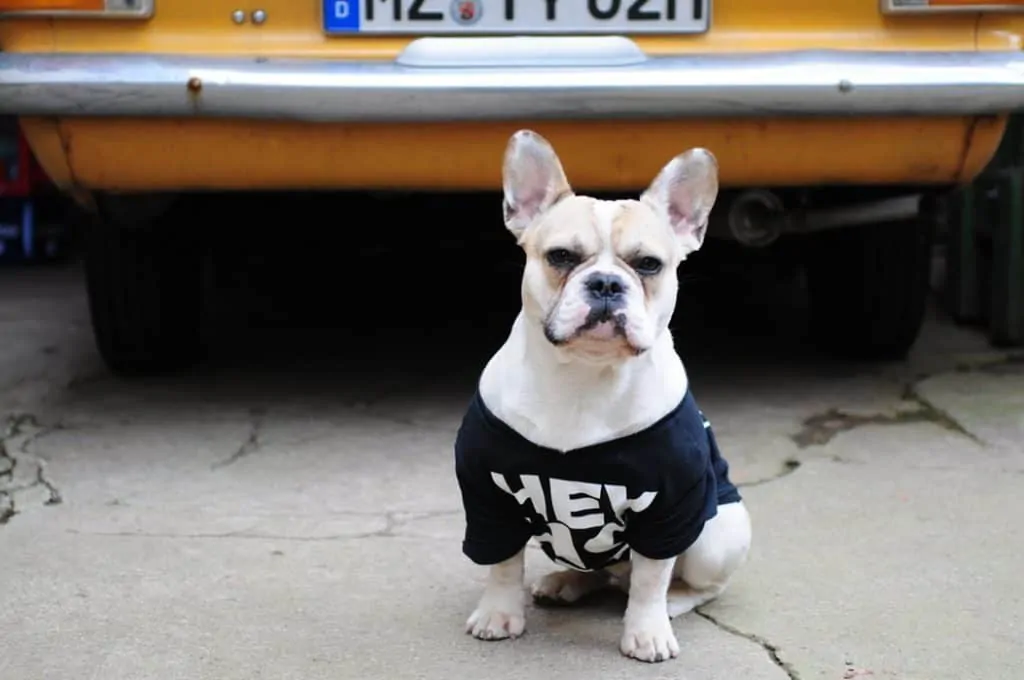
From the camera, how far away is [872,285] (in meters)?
3.75

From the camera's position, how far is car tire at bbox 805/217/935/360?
3.73m

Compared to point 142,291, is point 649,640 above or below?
below

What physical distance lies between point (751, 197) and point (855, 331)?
0.71 meters

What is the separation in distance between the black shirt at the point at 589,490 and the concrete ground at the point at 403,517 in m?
0.17

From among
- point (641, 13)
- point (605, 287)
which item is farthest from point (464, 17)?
point (605, 287)

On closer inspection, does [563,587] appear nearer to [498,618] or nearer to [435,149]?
[498,618]

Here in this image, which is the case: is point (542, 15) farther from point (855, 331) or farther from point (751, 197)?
point (855, 331)

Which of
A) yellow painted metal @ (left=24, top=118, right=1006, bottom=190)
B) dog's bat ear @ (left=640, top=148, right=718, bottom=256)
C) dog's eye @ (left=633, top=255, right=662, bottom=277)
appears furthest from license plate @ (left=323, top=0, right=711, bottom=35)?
dog's eye @ (left=633, top=255, right=662, bottom=277)

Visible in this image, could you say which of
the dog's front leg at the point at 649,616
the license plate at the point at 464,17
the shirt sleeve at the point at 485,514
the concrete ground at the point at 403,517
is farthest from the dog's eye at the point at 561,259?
the license plate at the point at 464,17

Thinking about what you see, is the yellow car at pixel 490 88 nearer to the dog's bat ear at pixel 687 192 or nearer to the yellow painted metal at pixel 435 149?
the yellow painted metal at pixel 435 149

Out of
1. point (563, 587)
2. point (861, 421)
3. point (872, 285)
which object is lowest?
point (861, 421)

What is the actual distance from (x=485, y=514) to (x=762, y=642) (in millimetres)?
441

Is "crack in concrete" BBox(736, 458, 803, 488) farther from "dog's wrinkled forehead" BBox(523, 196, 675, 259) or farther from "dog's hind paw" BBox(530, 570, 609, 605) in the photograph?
"dog's wrinkled forehead" BBox(523, 196, 675, 259)

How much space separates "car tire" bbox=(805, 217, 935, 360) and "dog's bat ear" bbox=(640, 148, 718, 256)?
1627 mm
